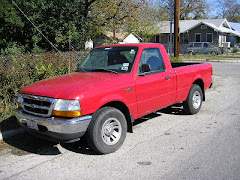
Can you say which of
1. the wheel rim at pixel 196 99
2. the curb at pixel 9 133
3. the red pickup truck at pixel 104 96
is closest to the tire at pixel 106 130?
the red pickup truck at pixel 104 96

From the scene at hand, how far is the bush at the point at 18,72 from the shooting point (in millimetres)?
6242

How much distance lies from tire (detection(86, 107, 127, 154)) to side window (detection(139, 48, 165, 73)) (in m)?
1.36

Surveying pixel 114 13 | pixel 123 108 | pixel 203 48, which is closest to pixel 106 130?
pixel 123 108

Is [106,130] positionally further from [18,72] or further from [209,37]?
[209,37]

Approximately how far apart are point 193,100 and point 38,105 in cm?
408

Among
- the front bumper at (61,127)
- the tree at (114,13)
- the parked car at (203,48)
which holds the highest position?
the tree at (114,13)

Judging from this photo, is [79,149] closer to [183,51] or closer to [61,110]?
[61,110]

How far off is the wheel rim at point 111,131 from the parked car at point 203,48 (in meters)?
34.2

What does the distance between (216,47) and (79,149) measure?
36465mm

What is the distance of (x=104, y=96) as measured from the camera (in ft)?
13.9

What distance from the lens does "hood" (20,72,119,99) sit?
4.03 meters

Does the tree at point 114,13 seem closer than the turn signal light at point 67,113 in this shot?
No

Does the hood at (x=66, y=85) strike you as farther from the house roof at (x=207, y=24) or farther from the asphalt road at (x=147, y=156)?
the house roof at (x=207, y=24)

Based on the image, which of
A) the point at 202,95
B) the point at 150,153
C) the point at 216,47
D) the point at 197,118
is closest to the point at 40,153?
the point at 150,153
